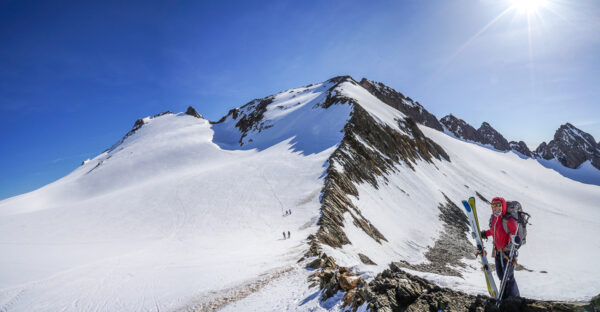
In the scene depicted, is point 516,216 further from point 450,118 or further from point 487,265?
point 450,118

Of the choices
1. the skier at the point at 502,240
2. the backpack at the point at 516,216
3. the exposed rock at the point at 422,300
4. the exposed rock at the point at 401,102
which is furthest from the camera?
the exposed rock at the point at 401,102

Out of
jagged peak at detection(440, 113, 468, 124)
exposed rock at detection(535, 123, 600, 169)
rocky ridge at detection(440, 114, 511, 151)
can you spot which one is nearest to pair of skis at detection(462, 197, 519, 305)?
rocky ridge at detection(440, 114, 511, 151)

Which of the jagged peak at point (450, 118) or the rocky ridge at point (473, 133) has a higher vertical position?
the jagged peak at point (450, 118)

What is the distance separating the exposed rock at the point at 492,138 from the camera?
566 feet

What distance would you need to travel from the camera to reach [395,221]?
30.3 m

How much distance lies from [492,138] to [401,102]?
96.7 metres

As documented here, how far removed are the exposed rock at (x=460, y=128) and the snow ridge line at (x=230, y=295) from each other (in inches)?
7041

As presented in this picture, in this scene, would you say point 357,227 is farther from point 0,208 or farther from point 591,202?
point 591,202

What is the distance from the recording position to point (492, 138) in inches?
7037

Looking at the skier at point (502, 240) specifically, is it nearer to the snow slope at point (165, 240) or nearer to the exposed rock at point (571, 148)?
the snow slope at point (165, 240)

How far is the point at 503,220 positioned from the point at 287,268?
9.91 m

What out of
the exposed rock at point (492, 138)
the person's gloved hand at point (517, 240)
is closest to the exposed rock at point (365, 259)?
the person's gloved hand at point (517, 240)

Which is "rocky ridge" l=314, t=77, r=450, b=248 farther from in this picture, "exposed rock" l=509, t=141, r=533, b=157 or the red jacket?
→ "exposed rock" l=509, t=141, r=533, b=157

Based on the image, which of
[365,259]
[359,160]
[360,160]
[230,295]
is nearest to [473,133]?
[360,160]
